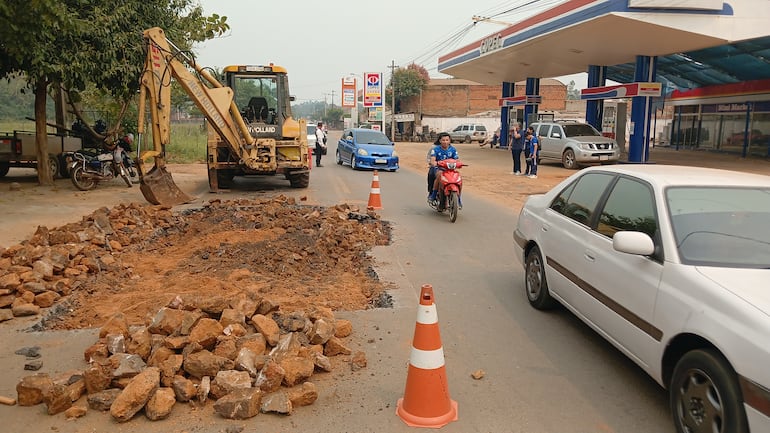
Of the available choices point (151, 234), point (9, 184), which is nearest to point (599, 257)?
point (151, 234)

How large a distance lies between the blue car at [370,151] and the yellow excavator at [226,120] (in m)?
5.98

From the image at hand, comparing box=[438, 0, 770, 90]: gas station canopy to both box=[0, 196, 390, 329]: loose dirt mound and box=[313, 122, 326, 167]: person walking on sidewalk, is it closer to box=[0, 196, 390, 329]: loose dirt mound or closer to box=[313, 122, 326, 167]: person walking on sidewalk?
box=[313, 122, 326, 167]: person walking on sidewalk

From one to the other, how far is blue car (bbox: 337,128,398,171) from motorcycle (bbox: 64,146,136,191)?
319 inches

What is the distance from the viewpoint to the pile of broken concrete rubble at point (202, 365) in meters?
3.70

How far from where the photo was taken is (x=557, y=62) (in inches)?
1200

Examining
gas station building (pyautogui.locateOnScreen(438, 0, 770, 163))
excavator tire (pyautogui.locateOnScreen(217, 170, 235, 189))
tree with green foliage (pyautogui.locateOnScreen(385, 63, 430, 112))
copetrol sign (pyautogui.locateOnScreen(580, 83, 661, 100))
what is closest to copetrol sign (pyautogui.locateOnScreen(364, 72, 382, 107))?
tree with green foliage (pyautogui.locateOnScreen(385, 63, 430, 112))

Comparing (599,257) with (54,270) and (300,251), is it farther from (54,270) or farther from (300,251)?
(54,270)

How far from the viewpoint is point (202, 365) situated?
155 inches

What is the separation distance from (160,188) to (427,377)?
10.1 meters

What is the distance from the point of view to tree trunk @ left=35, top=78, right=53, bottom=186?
14578 millimetres

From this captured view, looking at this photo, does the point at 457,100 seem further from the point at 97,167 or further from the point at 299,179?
the point at 97,167

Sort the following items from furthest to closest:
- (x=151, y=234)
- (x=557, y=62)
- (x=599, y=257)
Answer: (x=557, y=62)
(x=151, y=234)
(x=599, y=257)

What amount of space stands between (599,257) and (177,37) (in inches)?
569

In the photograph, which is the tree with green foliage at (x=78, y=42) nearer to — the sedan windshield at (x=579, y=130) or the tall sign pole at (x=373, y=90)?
the sedan windshield at (x=579, y=130)
